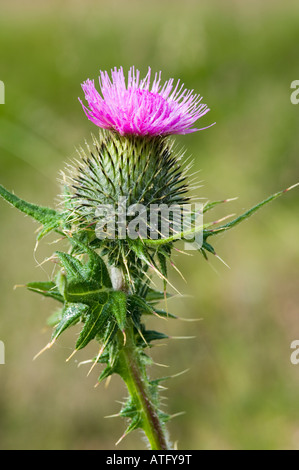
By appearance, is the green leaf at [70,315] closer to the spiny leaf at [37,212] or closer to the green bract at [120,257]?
the green bract at [120,257]

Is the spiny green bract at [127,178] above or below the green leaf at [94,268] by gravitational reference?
above

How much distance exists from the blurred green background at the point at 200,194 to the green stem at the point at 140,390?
4.42ft

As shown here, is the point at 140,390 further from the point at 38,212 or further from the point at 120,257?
the point at 38,212

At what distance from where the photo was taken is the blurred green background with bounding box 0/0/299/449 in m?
5.71

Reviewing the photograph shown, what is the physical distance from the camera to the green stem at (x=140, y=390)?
8.71ft

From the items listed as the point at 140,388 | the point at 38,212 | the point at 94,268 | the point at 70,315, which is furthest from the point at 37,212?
the point at 140,388

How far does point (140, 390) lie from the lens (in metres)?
2.67

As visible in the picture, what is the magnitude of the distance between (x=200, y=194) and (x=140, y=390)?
4.94 metres

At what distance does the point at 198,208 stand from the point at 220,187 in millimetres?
4918

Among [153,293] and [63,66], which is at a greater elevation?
[63,66]

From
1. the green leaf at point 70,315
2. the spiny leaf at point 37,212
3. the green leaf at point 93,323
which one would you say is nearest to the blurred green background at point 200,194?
the spiny leaf at point 37,212
